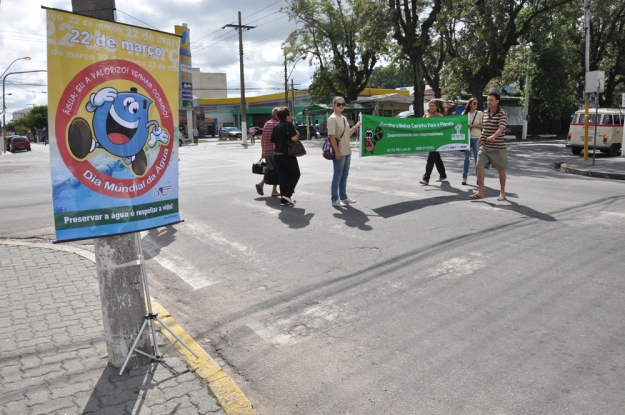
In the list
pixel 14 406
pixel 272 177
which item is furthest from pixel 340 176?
pixel 14 406

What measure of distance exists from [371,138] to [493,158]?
8.55 ft

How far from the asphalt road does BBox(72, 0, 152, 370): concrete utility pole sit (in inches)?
26.3

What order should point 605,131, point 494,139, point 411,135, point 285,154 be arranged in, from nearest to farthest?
point 494,139
point 285,154
point 411,135
point 605,131

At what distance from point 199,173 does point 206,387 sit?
42.5 feet

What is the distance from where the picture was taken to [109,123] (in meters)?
3.38

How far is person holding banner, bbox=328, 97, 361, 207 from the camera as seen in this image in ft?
28.4

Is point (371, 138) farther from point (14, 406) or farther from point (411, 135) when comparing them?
point (14, 406)

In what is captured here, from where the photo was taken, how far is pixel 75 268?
603cm

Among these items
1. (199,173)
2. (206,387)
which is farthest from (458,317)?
(199,173)

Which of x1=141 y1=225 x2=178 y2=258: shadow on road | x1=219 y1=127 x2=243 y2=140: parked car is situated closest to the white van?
x1=141 y1=225 x2=178 y2=258: shadow on road

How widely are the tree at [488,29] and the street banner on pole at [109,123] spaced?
24.5 metres

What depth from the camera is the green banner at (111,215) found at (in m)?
3.29

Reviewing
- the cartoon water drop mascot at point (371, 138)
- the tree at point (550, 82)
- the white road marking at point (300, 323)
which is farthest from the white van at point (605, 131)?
the white road marking at point (300, 323)

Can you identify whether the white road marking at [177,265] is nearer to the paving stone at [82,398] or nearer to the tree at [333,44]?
the paving stone at [82,398]
